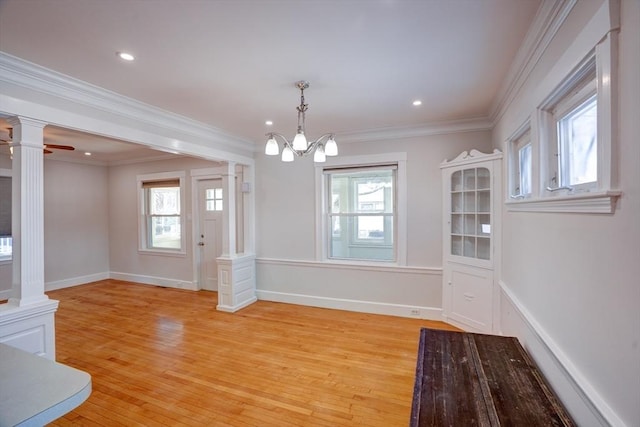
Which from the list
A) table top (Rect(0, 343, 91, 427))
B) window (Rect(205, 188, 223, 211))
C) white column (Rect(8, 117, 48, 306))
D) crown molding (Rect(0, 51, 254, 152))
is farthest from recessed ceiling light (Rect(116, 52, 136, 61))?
window (Rect(205, 188, 223, 211))

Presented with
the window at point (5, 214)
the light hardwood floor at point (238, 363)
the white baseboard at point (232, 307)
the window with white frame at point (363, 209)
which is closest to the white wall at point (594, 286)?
the light hardwood floor at point (238, 363)

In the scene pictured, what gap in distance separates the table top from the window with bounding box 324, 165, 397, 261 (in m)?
3.64

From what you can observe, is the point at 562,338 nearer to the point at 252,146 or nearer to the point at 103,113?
the point at 103,113

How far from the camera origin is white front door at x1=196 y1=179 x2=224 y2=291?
5.55 metres

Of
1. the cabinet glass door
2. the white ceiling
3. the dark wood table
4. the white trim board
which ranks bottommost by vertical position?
the dark wood table

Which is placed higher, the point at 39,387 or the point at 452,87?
the point at 452,87

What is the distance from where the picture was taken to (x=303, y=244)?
4684 mm

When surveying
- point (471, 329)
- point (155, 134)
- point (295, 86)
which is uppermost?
point (295, 86)

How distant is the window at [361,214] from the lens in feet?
14.7

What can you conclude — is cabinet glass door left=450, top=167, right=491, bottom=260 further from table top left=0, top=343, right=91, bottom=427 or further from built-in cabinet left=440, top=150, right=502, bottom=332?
table top left=0, top=343, right=91, bottom=427

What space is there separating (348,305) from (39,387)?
12.0ft

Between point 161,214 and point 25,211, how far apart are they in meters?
4.01

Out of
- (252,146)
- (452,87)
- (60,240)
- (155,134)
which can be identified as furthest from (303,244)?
(60,240)

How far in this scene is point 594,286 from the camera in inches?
46.2
